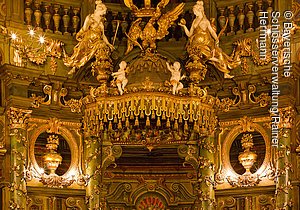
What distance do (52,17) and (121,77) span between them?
2.21m

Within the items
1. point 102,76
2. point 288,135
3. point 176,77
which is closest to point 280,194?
point 288,135

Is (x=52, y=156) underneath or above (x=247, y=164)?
above

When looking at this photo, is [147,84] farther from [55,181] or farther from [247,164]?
[55,181]

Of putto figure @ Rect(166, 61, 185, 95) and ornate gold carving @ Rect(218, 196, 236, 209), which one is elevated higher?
putto figure @ Rect(166, 61, 185, 95)

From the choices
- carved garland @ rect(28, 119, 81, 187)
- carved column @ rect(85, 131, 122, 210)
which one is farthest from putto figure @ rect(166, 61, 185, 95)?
carved garland @ rect(28, 119, 81, 187)

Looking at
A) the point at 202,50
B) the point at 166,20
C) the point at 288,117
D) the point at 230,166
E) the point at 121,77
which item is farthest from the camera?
the point at 230,166

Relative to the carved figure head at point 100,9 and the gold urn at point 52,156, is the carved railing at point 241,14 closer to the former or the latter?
the carved figure head at point 100,9

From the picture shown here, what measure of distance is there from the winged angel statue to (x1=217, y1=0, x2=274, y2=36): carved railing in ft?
3.21

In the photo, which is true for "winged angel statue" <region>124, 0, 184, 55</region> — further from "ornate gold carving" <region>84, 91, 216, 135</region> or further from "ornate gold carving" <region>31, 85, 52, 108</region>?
"ornate gold carving" <region>31, 85, 52, 108</region>

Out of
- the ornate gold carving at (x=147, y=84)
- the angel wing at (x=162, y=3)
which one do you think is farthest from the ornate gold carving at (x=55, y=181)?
the angel wing at (x=162, y=3)

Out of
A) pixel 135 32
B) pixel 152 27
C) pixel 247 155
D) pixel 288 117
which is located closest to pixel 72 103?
pixel 135 32

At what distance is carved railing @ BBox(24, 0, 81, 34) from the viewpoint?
762 inches

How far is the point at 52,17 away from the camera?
19.6m

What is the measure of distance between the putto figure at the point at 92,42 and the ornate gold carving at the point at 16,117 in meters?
1.37
